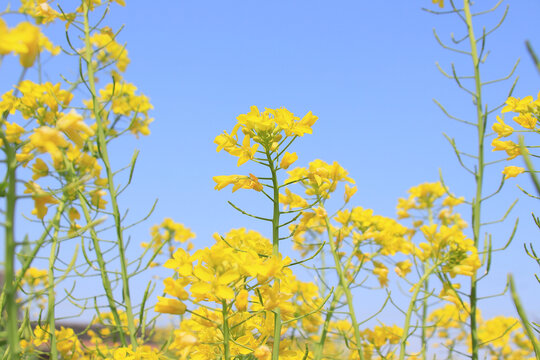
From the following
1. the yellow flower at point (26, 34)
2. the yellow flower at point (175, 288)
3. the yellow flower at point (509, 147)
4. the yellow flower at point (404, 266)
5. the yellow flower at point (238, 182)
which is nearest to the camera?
the yellow flower at point (26, 34)

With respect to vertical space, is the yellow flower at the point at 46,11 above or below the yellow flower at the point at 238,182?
above

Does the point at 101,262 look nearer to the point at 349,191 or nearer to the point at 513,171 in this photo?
the point at 349,191

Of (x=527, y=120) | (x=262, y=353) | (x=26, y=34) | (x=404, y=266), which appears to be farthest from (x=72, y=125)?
(x=404, y=266)

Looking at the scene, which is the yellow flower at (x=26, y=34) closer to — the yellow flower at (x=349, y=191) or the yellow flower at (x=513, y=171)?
the yellow flower at (x=349, y=191)

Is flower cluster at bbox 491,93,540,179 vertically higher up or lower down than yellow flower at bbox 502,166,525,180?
higher up

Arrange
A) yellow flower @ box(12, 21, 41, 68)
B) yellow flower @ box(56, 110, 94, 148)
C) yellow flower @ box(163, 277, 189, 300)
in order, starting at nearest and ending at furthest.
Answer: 1. yellow flower @ box(12, 21, 41, 68)
2. yellow flower @ box(56, 110, 94, 148)
3. yellow flower @ box(163, 277, 189, 300)

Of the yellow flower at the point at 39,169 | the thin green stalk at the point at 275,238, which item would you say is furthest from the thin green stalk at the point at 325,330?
the yellow flower at the point at 39,169

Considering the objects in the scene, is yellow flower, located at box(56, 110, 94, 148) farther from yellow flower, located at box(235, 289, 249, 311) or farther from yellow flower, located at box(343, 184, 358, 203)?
yellow flower, located at box(343, 184, 358, 203)

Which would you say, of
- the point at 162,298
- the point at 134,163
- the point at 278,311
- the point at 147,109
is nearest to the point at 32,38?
the point at 162,298

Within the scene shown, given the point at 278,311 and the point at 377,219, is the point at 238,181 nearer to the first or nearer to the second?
the point at 278,311

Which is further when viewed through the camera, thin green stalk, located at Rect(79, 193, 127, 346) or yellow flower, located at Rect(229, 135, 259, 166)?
thin green stalk, located at Rect(79, 193, 127, 346)

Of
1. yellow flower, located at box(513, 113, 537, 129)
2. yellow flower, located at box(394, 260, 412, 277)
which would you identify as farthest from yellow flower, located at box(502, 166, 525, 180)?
yellow flower, located at box(394, 260, 412, 277)

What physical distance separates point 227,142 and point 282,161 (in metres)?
0.19

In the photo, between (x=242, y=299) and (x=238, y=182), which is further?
(x=238, y=182)
